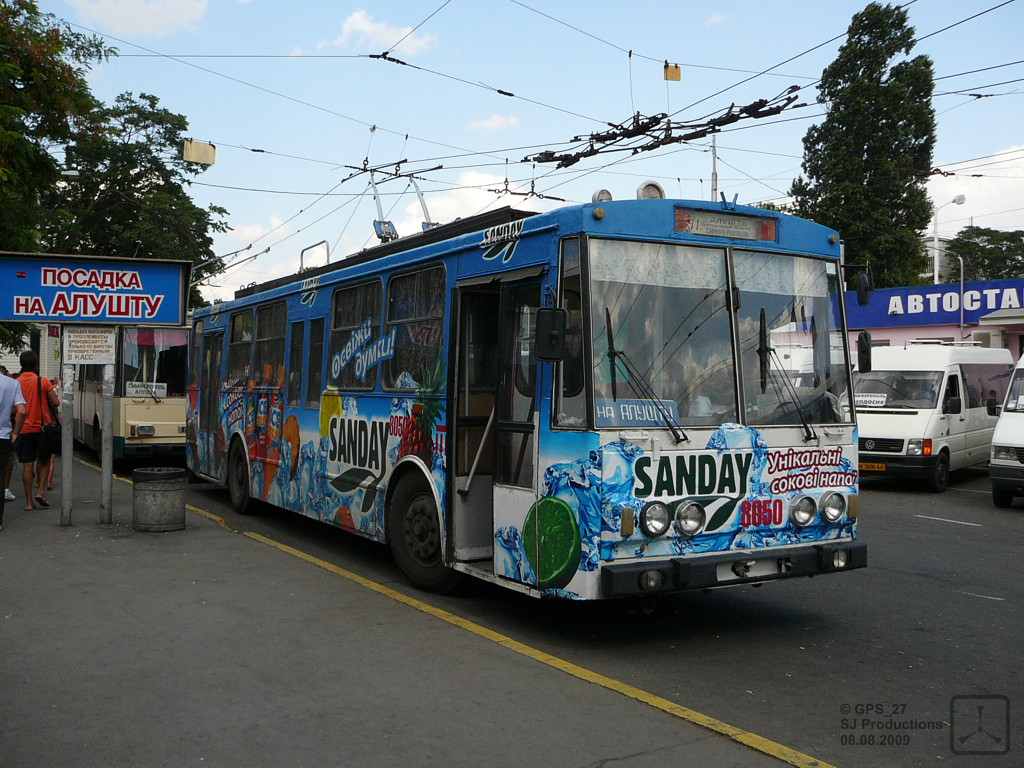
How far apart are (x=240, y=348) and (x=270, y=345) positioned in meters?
1.28

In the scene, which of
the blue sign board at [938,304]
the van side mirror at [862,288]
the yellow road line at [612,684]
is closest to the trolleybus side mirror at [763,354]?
the van side mirror at [862,288]

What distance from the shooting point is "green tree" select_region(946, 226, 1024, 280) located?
7200 cm

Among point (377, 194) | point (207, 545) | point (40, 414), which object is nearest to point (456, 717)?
point (207, 545)

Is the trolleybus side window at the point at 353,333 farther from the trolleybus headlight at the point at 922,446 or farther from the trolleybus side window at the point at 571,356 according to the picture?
the trolleybus headlight at the point at 922,446

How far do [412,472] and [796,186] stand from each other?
146 ft

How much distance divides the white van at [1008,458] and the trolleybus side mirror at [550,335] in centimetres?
1085

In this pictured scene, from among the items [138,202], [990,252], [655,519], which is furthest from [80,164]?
[990,252]

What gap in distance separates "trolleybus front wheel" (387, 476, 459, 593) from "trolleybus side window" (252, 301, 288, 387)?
11.2 ft

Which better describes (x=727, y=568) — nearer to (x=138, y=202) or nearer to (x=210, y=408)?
(x=210, y=408)

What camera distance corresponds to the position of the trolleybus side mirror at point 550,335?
236 inches

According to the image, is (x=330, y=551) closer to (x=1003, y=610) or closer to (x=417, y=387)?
(x=417, y=387)

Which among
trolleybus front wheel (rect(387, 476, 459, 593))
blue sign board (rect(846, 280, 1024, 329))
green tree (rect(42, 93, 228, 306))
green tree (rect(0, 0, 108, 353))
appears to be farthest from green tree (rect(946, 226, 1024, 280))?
trolleybus front wheel (rect(387, 476, 459, 593))

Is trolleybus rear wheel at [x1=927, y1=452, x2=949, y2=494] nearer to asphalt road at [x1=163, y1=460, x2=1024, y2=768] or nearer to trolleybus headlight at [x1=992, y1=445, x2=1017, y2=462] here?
trolleybus headlight at [x1=992, y1=445, x2=1017, y2=462]

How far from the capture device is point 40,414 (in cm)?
1283
